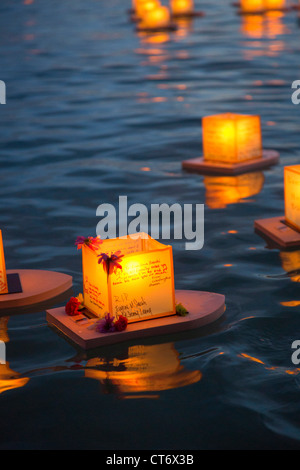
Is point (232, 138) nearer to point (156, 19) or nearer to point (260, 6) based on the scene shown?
point (156, 19)

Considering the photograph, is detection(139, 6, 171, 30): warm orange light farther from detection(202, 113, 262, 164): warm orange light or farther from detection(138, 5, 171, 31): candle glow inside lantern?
detection(202, 113, 262, 164): warm orange light

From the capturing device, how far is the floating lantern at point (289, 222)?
1330 centimetres

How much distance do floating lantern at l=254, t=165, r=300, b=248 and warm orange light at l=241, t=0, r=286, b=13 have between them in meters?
38.7

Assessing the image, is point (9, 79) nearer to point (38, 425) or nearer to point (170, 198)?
point (170, 198)

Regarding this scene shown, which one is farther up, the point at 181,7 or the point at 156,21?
the point at 181,7

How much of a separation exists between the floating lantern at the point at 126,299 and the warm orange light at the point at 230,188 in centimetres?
593

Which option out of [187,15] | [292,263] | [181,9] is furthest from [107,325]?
[187,15]

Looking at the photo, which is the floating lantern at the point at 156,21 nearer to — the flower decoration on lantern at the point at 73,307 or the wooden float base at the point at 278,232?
the wooden float base at the point at 278,232

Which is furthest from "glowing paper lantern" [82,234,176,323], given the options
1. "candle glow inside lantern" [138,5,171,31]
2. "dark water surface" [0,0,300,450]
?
"candle glow inside lantern" [138,5,171,31]

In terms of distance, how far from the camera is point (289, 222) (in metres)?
14.0

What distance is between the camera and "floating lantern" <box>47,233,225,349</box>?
32.2 ft

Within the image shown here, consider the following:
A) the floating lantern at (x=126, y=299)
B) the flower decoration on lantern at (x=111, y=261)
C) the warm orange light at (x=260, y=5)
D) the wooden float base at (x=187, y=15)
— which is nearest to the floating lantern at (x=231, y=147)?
the floating lantern at (x=126, y=299)

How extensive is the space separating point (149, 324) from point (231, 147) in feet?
29.9

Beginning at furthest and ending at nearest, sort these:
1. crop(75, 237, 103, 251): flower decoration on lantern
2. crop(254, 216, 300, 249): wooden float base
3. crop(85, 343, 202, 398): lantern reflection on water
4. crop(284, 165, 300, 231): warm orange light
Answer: crop(254, 216, 300, 249): wooden float base → crop(284, 165, 300, 231): warm orange light → crop(75, 237, 103, 251): flower decoration on lantern → crop(85, 343, 202, 398): lantern reflection on water
